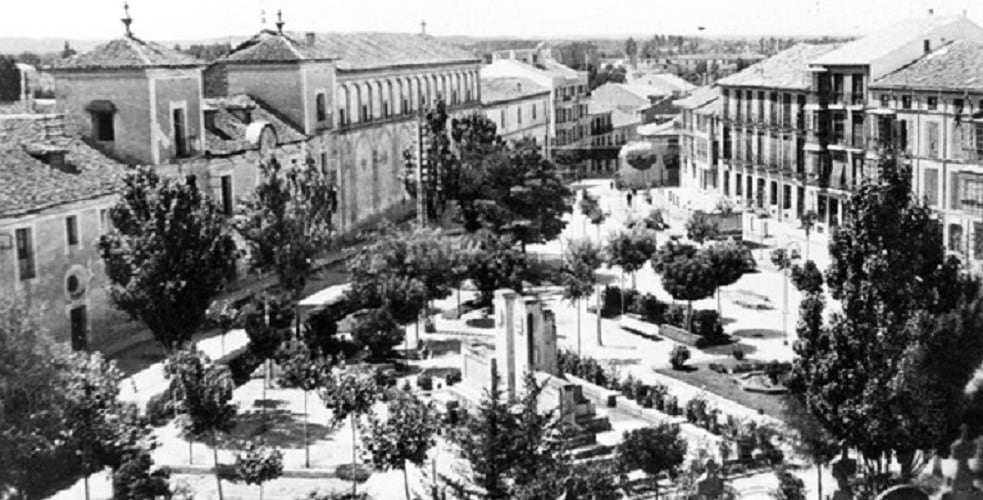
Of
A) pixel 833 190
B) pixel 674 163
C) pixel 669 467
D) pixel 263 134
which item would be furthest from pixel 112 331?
pixel 674 163

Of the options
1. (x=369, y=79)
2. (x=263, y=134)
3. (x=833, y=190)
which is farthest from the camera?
(x=369, y=79)

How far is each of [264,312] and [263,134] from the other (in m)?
16.0

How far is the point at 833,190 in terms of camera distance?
6562 centimetres

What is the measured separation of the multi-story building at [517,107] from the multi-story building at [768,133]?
709 inches

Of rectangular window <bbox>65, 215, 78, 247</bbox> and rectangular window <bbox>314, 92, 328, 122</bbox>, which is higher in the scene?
rectangular window <bbox>314, 92, 328, 122</bbox>

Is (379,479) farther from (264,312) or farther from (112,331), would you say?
(112,331)

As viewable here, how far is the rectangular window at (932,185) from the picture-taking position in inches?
2183

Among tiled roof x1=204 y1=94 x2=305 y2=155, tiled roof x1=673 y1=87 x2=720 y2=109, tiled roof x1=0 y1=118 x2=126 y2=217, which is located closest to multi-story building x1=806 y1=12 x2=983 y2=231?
tiled roof x1=673 y1=87 x2=720 y2=109

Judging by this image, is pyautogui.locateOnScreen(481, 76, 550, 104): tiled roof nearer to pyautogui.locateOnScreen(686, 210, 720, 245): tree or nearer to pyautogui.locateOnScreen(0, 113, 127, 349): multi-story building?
pyautogui.locateOnScreen(686, 210, 720, 245): tree

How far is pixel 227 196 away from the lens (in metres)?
51.7

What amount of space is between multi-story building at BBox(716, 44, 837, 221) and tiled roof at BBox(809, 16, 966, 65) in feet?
9.65

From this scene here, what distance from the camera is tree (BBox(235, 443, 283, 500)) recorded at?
88.8 feet

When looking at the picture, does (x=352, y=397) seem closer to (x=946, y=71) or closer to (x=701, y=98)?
(x=946, y=71)

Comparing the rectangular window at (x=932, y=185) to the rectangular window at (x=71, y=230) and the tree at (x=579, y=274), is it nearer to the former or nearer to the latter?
the tree at (x=579, y=274)
